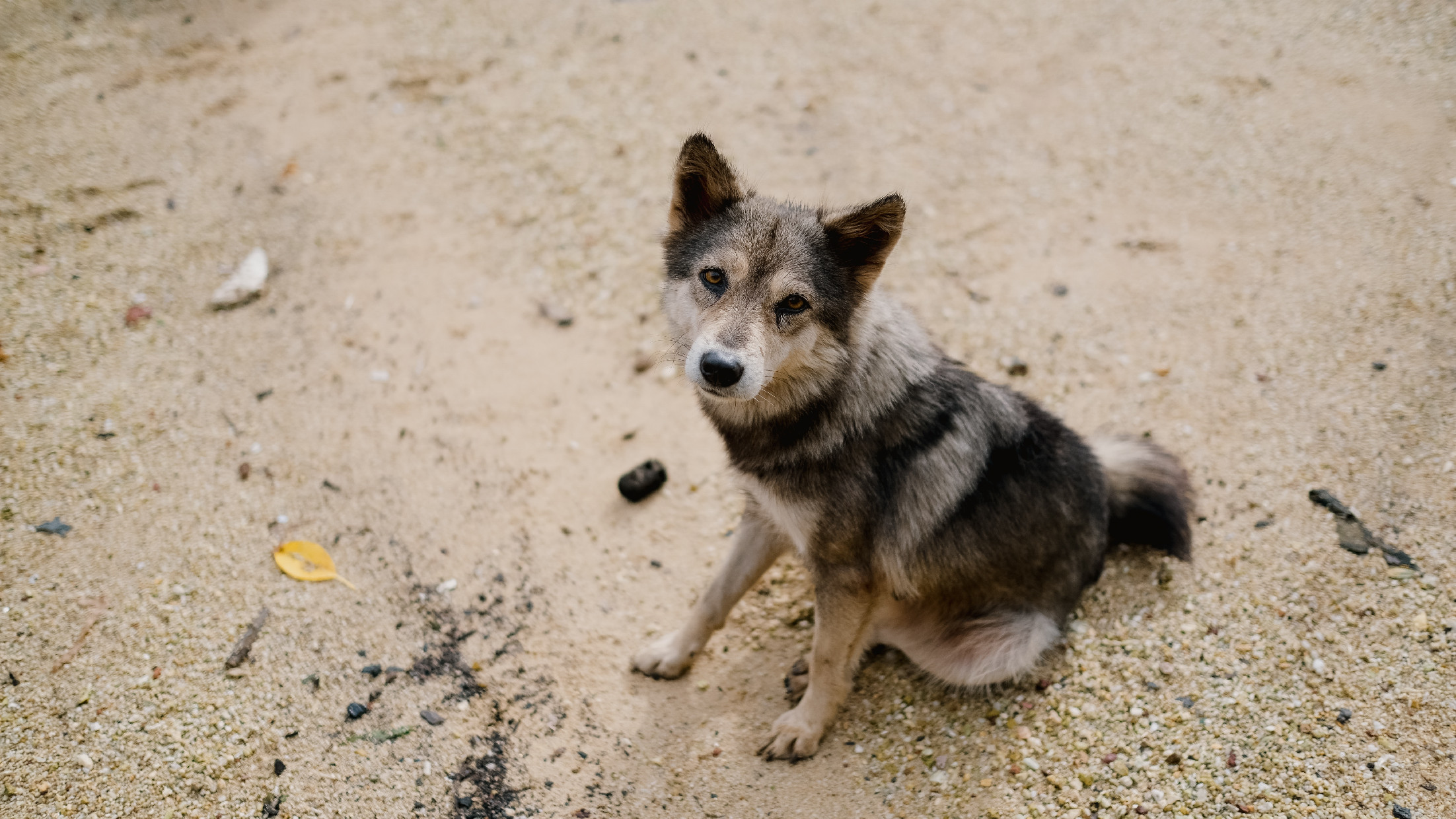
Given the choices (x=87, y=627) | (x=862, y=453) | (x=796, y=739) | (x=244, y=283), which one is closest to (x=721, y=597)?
(x=796, y=739)

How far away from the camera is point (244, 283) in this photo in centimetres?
600

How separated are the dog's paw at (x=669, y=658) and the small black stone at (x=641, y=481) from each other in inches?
39.6

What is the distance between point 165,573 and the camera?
14.4ft

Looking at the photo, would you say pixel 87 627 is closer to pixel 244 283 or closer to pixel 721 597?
pixel 244 283

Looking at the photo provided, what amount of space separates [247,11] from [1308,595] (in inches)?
410

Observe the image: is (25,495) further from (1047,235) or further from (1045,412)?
(1047,235)

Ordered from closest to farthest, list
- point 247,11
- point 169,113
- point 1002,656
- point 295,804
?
point 295,804 → point 1002,656 → point 169,113 → point 247,11

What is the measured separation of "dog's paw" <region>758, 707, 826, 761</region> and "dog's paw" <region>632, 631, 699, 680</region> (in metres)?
0.61

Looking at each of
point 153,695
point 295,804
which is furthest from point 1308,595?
point 153,695

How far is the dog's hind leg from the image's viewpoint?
12.8ft

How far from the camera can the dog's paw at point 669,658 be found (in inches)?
169

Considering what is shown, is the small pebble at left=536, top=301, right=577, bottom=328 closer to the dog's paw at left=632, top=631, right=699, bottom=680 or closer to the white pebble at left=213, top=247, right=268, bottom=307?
the white pebble at left=213, top=247, right=268, bottom=307

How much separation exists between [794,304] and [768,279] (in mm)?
160

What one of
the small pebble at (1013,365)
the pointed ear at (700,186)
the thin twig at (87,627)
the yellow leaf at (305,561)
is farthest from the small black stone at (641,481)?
the thin twig at (87,627)
